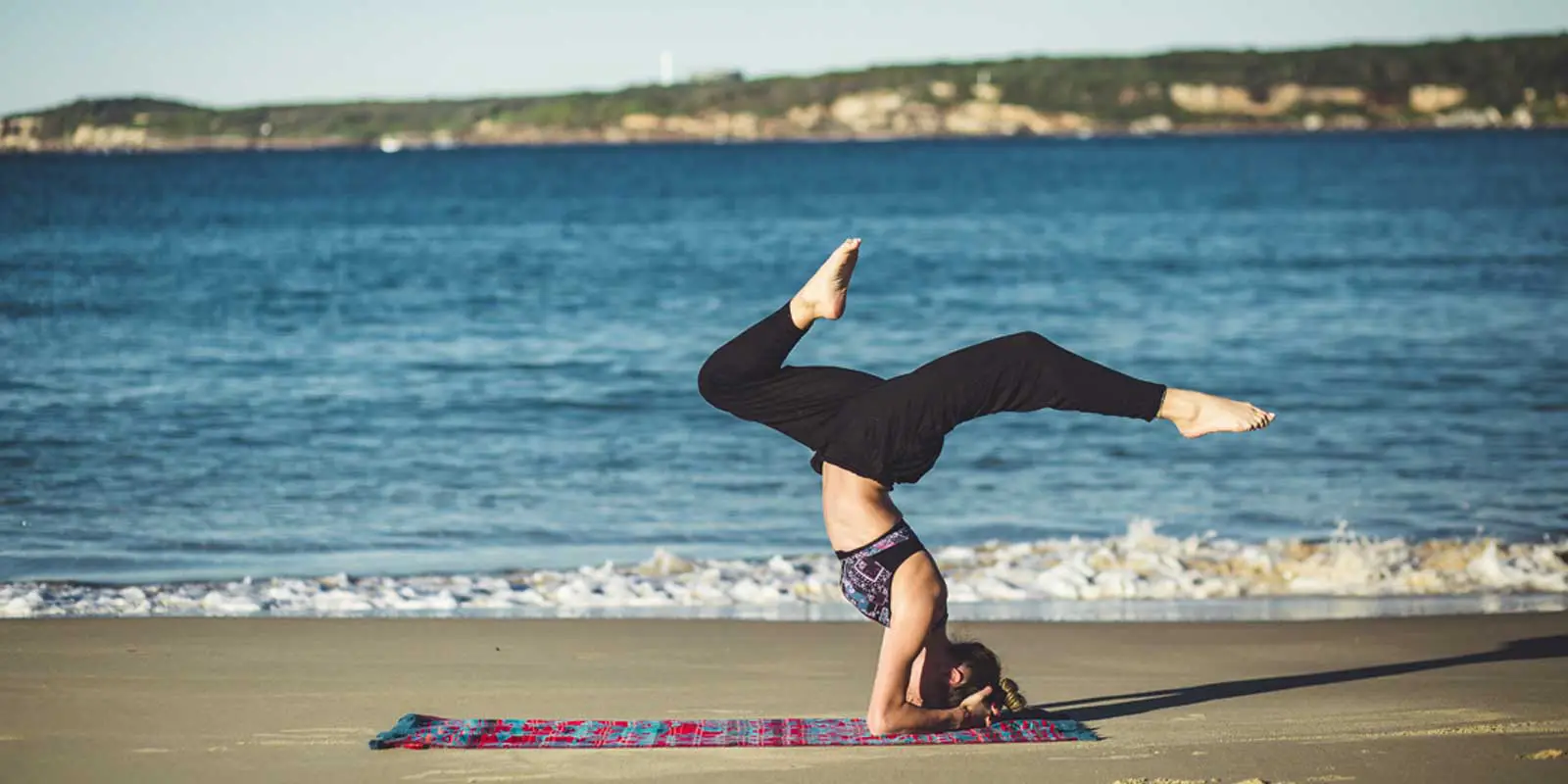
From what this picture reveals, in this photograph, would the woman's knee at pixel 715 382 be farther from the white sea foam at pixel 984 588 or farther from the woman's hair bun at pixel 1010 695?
the white sea foam at pixel 984 588

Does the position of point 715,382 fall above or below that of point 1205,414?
above

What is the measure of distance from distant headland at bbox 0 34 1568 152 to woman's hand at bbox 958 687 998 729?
144 metres

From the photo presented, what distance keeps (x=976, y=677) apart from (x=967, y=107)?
148m

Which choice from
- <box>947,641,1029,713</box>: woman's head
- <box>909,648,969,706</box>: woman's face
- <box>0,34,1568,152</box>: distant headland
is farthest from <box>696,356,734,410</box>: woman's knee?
<box>0,34,1568,152</box>: distant headland

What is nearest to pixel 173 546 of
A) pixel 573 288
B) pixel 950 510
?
pixel 950 510

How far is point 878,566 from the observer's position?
606cm

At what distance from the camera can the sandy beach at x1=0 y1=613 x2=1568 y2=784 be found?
19.2 ft

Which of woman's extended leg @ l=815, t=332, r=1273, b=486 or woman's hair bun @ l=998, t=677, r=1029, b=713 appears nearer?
woman's extended leg @ l=815, t=332, r=1273, b=486

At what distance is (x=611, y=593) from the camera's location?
31.8 feet

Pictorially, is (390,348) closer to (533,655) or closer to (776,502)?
(776,502)

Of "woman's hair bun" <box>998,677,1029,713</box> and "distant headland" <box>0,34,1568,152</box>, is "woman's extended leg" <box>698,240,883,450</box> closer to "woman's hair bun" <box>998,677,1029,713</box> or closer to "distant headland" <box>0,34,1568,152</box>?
"woman's hair bun" <box>998,677,1029,713</box>

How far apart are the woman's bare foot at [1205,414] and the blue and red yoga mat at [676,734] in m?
1.31

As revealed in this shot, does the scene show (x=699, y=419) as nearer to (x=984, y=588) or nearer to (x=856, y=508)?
(x=984, y=588)

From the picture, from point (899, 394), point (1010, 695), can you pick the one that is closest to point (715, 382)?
point (899, 394)
